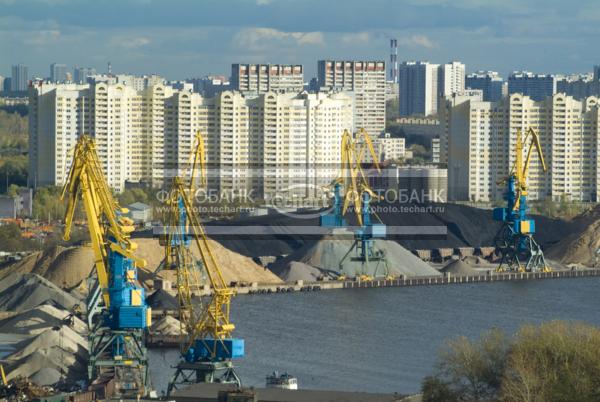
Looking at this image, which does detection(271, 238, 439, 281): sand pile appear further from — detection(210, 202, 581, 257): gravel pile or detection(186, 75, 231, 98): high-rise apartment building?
detection(186, 75, 231, 98): high-rise apartment building

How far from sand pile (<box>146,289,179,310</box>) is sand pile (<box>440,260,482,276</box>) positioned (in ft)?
28.9

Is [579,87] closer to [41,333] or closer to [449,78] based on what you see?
[449,78]

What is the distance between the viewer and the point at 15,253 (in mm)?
40281

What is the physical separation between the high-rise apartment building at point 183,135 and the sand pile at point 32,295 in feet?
70.6

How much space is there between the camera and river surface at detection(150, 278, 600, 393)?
80.1ft

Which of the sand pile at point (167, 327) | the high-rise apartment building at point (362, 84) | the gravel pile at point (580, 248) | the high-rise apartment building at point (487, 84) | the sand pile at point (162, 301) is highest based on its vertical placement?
the high-rise apartment building at point (487, 84)

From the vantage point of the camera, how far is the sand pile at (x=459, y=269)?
39844mm

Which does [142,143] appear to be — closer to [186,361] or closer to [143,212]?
[143,212]

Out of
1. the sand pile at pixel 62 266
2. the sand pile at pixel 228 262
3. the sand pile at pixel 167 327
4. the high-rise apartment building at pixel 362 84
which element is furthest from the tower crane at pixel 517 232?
the high-rise apartment building at pixel 362 84

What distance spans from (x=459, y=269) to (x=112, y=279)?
17.2 metres

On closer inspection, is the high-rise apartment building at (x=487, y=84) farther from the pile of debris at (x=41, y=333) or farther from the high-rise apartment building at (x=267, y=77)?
the pile of debris at (x=41, y=333)

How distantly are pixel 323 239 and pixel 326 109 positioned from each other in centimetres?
1884

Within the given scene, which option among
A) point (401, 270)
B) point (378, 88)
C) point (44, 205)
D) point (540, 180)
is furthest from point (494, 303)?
point (378, 88)

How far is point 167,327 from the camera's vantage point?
28469mm
